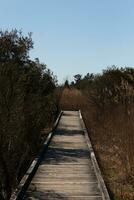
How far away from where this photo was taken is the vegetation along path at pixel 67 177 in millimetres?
9367

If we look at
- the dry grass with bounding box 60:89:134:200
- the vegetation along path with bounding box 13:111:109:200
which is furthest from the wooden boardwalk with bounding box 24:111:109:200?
the dry grass with bounding box 60:89:134:200

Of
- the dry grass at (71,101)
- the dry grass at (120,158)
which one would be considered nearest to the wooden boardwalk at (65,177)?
the dry grass at (120,158)

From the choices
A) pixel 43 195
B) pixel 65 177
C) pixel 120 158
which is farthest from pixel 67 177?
pixel 43 195

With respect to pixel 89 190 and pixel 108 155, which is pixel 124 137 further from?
pixel 108 155

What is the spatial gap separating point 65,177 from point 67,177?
0.04 meters

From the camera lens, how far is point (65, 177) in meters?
11.4

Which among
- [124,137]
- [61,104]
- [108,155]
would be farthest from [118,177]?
[61,104]

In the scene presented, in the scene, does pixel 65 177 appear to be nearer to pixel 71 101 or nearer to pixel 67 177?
pixel 67 177

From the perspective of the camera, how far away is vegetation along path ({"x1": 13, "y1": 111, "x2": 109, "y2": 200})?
9.37 metres

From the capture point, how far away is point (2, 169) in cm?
1010

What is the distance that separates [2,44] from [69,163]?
4.95 metres

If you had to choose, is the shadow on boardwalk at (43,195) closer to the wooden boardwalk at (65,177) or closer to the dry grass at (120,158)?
the wooden boardwalk at (65,177)

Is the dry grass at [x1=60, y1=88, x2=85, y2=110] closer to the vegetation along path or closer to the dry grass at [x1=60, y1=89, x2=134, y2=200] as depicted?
the dry grass at [x1=60, y1=89, x2=134, y2=200]

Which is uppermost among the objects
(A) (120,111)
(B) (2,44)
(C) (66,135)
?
(B) (2,44)
